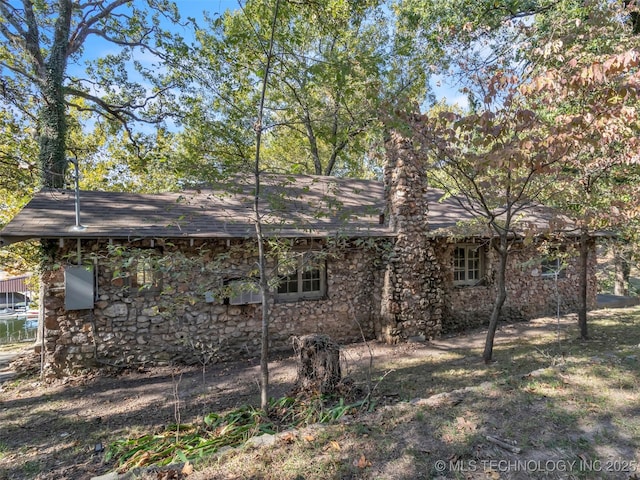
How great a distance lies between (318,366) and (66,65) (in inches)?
521

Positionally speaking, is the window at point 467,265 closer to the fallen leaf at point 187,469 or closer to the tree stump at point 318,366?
the tree stump at point 318,366

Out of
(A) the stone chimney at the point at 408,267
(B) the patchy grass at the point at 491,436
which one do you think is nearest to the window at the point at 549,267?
(A) the stone chimney at the point at 408,267

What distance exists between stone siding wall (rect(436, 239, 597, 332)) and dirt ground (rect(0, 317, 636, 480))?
185 centimetres

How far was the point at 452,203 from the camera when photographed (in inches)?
488

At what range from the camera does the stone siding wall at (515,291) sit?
968cm

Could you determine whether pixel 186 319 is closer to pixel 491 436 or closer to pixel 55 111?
pixel 491 436

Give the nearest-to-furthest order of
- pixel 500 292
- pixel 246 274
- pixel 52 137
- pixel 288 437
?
1. pixel 288 437
2. pixel 246 274
3. pixel 500 292
4. pixel 52 137

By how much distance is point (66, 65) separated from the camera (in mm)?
11828

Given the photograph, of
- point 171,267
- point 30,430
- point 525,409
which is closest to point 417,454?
point 525,409

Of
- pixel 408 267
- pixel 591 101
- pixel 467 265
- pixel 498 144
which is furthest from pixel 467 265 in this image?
pixel 591 101

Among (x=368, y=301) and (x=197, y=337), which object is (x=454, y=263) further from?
(x=197, y=337)

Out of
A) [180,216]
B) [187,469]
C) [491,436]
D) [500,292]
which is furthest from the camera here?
[500,292]

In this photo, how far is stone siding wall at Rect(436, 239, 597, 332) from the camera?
31.8 feet

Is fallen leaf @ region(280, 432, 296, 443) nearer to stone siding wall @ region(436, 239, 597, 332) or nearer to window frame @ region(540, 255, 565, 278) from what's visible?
stone siding wall @ region(436, 239, 597, 332)
